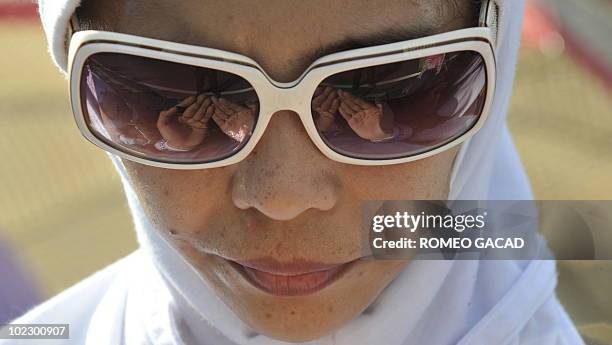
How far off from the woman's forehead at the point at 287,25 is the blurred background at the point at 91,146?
1.66m

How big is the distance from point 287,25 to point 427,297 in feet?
2.17

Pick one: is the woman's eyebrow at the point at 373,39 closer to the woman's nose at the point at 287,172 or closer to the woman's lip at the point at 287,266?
the woman's nose at the point at 287,172

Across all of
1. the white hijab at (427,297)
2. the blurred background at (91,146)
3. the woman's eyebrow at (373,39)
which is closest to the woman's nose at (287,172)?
the woman's eyebrow at (373,39)

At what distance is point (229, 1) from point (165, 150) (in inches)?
10.0

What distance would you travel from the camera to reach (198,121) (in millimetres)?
1250

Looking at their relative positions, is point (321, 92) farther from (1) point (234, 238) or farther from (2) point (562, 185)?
(2) point (562, 185)

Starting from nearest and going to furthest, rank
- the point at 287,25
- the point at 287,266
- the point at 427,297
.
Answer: the point at 287,25, the point at 287,266, the point at 427,297

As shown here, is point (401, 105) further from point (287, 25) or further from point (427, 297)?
point (427, 297)

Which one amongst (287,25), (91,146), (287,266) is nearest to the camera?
(287,25)

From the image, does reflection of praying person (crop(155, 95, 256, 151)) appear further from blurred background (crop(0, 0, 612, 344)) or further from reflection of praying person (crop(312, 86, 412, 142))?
blurred background (crop(0, 0, 612, 344))

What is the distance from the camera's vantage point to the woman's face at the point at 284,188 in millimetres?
1202

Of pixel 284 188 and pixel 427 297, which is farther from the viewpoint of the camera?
pixel 427 297

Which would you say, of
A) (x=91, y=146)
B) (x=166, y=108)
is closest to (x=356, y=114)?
(x=166, y=108)

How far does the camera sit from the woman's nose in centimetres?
123
